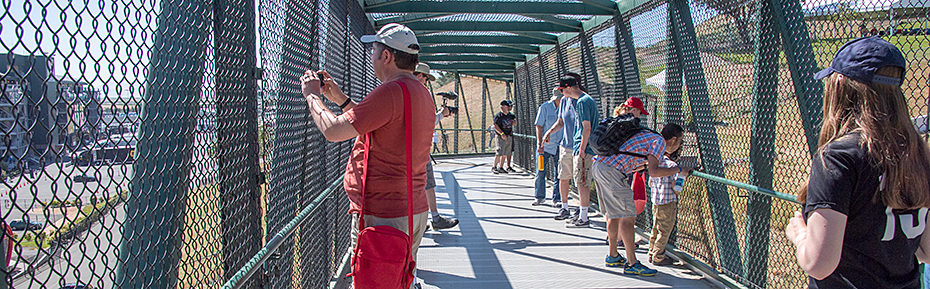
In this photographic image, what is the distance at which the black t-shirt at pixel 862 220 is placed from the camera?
1691mm

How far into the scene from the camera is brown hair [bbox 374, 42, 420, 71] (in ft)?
8.68

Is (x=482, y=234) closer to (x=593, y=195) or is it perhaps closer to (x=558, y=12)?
(x=593, y=195)

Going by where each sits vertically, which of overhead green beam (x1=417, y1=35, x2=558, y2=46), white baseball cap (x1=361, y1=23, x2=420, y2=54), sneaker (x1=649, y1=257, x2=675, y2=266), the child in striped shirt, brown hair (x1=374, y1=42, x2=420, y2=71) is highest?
overhead green beam (x1=417, y1=35, x2=558, y2=46)

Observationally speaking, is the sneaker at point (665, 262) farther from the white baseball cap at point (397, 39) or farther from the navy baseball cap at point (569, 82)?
the white baseball cap at point (397, 39)

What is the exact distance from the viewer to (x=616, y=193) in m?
4.57

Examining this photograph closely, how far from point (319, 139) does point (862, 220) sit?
3.32 m

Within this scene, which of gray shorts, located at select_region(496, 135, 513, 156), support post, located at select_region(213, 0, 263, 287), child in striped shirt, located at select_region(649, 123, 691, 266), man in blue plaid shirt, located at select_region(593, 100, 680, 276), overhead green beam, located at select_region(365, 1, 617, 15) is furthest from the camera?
gray shorts, located at select_region(496, 135, 513, 156)

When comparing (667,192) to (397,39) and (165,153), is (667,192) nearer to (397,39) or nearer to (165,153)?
(397,39)

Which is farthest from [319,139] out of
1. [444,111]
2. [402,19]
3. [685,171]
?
[402,19]

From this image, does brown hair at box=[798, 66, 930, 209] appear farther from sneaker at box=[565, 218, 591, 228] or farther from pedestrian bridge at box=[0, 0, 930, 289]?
sneaker at box=[565, 218, 591, 228]

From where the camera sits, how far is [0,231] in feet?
3.58

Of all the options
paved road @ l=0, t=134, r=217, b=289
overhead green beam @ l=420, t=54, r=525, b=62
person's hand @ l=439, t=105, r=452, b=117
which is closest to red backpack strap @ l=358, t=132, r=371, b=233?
paved road @ l=0, t=134, r=217, b=289

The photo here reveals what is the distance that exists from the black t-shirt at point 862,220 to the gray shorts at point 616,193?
108 inches

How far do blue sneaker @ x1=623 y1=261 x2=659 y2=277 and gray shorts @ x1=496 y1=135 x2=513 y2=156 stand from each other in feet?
22.9
